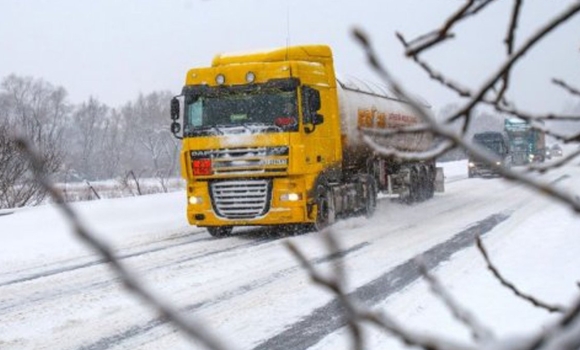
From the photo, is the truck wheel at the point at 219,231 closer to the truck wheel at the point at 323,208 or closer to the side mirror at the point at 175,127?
the truck wheel at the point at 323,208

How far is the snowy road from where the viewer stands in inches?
252

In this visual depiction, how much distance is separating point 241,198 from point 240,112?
1.57m

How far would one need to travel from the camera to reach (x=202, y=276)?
9125mm

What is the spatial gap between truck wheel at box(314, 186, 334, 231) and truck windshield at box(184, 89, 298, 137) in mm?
1585

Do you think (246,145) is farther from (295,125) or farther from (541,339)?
(541,339)

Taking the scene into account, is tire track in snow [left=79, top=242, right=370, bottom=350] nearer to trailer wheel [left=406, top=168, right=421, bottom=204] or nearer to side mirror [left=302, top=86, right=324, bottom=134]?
side mirror [left=302, top=86, right=324, bottom=134]

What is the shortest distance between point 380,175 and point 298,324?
38.4 feet

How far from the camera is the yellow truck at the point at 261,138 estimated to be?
12.8m

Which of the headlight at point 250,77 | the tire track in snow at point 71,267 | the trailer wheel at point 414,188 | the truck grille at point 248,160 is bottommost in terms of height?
the trailer wheel at point 414,188

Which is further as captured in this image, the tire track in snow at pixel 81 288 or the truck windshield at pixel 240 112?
the truck windshield at pixel 240 112

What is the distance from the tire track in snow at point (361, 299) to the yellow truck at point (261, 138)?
2.38 m

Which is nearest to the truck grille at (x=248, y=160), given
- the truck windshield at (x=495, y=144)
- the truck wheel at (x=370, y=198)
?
the truck wheel at (x=370, y=198)

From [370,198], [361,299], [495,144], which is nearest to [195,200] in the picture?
[370,198]

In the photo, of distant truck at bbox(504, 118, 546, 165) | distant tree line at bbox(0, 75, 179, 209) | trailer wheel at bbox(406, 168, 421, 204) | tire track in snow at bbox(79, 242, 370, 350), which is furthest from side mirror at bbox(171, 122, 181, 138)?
distant tree line at bbox(0, 75, 179, 209)
